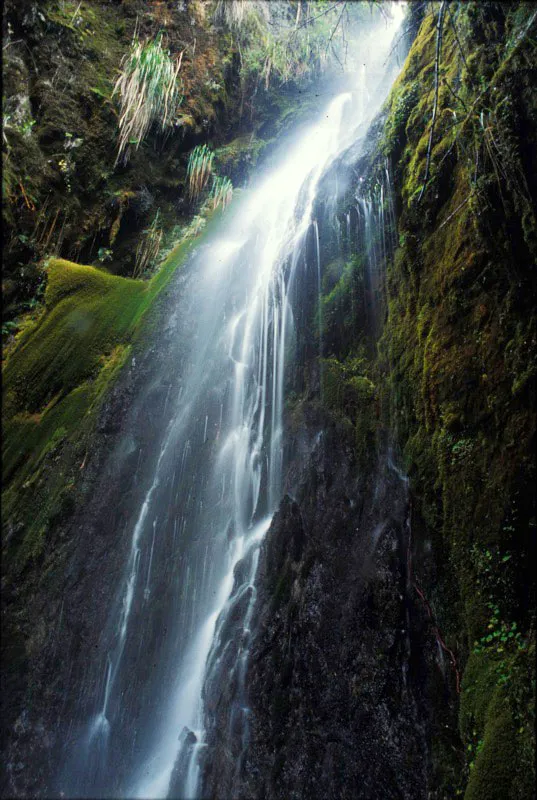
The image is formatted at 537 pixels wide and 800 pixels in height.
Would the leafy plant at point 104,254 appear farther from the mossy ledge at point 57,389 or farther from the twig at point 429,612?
the twig at point 429,612

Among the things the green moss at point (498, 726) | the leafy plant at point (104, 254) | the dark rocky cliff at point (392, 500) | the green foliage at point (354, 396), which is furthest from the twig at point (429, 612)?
the leafy plant at point (104, 254)

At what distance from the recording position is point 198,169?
9523mm

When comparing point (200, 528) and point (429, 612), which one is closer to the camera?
point (429, 612)

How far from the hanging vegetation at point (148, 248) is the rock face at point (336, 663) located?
210 inches

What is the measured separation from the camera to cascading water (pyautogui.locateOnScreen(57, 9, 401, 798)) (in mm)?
4703

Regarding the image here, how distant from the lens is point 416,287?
16.2ft

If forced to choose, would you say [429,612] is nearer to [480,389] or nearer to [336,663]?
[336,663]

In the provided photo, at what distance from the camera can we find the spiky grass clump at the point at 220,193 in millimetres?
9562

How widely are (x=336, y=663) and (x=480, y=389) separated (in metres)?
3.07

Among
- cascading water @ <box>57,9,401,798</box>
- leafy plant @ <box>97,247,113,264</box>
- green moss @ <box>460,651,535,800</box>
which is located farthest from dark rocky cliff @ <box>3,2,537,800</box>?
leafy plant @ <box>97,247,113,264</box>

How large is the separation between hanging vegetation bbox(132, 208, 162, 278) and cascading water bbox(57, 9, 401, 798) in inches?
35.2

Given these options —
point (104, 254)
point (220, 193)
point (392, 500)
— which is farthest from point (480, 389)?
point (220, 193)

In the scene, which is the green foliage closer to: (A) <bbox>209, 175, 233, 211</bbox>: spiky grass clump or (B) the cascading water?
(B) the cascading water

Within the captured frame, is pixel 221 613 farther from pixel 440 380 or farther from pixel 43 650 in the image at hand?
pixel 440 380
